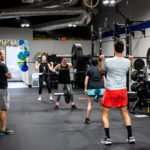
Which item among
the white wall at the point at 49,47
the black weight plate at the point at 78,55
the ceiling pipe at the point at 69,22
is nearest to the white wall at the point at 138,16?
the ceiling pipe at the point at 69,22

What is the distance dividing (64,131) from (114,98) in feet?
4.37

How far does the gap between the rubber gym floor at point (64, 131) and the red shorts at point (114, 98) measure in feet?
1.87

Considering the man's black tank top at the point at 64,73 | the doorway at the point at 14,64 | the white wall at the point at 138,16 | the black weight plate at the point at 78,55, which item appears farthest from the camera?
the doorway at the point at 14,64

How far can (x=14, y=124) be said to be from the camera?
16.5 feet

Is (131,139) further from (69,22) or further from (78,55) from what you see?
(69,22)

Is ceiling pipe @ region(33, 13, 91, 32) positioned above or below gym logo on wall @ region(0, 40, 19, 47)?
above

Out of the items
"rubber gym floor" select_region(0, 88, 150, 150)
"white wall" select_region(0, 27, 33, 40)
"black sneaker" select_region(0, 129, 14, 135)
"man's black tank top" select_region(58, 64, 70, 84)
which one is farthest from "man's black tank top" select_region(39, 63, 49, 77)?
"white wall" select_region(0, 27, 33, 40)

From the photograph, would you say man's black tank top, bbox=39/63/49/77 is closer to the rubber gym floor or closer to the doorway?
the rubber gym floor

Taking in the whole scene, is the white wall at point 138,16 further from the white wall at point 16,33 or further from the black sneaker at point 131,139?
the black sneaker at point 131,139

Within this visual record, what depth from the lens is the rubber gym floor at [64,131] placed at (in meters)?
3.66

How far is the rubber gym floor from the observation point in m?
3.66

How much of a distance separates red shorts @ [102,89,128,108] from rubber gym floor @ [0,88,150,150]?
571 mm

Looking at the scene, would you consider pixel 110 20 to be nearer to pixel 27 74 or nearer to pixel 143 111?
pixel 27 74

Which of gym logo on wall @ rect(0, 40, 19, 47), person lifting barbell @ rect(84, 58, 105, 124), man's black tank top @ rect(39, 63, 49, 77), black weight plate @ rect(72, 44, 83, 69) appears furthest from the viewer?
gym logo on wall @ rect(0, 40, 19, 47)
